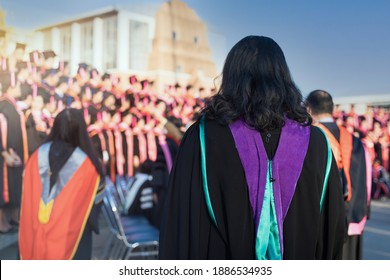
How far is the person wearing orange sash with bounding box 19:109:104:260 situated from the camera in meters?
2.55

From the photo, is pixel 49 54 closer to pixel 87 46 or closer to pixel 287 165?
pixel 87 46

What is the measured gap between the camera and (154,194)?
3445mm

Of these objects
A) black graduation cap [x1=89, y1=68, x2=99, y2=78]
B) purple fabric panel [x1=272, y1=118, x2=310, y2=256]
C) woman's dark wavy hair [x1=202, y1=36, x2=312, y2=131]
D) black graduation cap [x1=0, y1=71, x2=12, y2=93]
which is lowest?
purple fabric panel [x1=272, y1=118, x2=310, y2=256]

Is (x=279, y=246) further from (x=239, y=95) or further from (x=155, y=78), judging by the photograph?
(x=155, y=78)

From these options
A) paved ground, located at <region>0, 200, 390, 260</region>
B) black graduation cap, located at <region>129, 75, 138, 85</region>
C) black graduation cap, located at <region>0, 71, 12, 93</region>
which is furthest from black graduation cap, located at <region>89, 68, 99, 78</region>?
paved ground, located at <region>0, 200, 390, 260</region>

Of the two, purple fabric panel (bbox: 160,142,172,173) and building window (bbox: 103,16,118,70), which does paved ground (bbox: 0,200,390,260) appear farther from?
building window (bbox: 103,16,118,70)

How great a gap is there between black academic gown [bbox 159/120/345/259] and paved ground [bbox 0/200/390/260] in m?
2.00

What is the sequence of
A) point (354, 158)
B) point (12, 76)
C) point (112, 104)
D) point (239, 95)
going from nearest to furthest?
1. point (239, 95)
2. point (354, 158)
3. point (12, 76)
4. point (112, 104)

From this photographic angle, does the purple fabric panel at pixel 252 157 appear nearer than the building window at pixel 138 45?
Yes

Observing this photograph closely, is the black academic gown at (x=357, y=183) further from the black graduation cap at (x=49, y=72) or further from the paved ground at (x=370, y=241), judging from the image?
the black graduation cap at (x=49, y=72)

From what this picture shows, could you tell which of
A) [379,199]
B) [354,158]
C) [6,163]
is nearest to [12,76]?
[6,163]

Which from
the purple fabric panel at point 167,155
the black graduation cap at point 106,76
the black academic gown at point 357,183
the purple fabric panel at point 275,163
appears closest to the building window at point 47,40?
the black graduation cap at point 106,76

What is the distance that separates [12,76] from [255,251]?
2368 mm

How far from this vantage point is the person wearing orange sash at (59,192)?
2.55 metres
